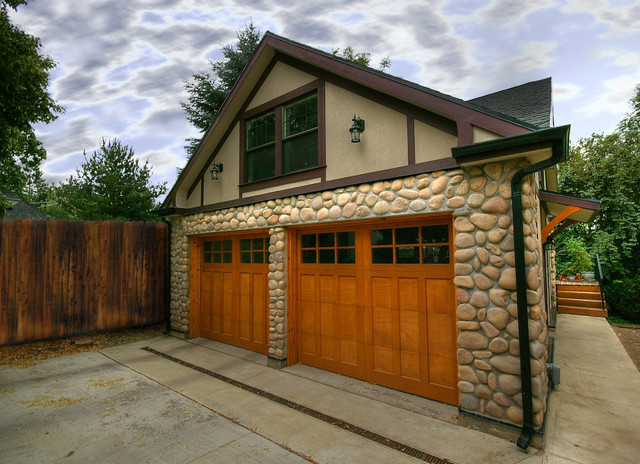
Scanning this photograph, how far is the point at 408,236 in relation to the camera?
419 centimetres

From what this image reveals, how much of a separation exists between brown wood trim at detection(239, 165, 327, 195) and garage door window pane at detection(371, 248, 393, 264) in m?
1.46

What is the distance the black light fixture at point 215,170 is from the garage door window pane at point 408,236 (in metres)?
4.17

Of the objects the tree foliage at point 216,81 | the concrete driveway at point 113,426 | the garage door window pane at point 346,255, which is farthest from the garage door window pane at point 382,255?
the tree foliage at point 216,81

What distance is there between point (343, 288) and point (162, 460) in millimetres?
2914

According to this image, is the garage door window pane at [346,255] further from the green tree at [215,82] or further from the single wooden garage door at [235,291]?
the green tree at [215,82]

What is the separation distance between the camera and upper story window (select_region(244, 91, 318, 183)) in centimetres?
528

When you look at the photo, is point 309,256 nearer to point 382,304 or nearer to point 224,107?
point 382,304

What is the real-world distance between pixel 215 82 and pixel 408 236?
13.7 m

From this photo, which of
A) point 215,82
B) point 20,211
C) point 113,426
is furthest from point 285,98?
point 20,211

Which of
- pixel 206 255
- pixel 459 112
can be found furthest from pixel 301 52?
pixel 206 255

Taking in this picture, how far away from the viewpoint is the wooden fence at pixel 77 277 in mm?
6258

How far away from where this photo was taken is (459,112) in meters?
3.46

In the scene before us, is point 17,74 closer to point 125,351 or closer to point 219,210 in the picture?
point 219,210

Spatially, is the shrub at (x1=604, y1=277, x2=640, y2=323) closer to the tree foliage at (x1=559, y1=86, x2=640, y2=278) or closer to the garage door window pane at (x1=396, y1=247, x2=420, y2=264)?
the tree foliage at (x1=559, y1=86, x2=640, y2=278)
